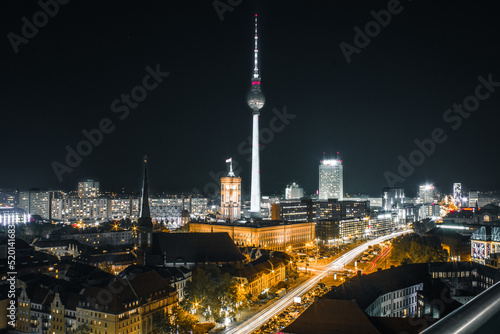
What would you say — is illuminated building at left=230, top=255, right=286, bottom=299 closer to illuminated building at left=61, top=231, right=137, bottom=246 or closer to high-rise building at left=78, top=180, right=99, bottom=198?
illuminated building at left=61, top=231, right=137, bottom=246

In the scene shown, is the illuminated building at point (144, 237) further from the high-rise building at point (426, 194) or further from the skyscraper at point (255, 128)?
the high-rise building at point (426, 194)

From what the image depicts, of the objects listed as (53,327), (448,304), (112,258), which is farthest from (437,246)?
(53,327)

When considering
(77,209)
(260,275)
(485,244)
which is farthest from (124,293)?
(77,209)

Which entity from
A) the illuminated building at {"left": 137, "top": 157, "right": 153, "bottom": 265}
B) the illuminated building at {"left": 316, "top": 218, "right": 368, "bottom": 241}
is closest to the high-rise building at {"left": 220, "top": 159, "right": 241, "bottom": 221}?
the illuminated building at {"left": 316, "top": 218, "right": 368, "bottom": 241}

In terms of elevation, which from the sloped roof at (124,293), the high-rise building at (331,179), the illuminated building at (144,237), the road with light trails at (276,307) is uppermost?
the high-rise building at (331,179)

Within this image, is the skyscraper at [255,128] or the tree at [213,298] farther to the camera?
the skyscraper at [255,128]

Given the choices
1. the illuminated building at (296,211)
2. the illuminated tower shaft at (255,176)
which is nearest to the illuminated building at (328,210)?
the illuminated building at (296,211)

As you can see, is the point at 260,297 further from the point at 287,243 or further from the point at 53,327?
the point at 287,243
